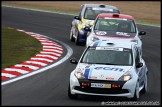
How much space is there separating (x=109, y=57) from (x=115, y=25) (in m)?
7.71

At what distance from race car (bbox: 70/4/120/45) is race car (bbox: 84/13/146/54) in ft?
8.99

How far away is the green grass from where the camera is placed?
2255 centimetres

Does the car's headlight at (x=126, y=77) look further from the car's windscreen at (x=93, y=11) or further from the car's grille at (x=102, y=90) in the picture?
the car's windscreen at (x=93, y=11)

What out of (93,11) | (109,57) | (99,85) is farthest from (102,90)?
(93,11)

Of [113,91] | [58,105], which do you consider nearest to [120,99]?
[113,91]

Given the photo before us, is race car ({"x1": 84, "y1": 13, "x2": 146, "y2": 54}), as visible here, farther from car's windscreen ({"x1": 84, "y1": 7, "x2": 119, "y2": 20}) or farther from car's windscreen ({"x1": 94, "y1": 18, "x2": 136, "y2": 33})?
car's windscreen ({"x1": 84, "y1": 7, "x2": 119, "y2": 20})

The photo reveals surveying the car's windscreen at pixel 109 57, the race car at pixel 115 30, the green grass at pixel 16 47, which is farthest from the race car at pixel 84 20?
the car's windscreen at pixel 109 57

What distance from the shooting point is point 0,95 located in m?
15.4

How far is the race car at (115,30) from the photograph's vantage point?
2273cm

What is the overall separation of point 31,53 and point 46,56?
0.89m

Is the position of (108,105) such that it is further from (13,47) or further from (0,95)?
(13,47)

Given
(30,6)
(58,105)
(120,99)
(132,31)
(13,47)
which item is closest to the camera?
(58,105)

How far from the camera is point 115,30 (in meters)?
23.6

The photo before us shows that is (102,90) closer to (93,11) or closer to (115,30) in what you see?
(115,30)
